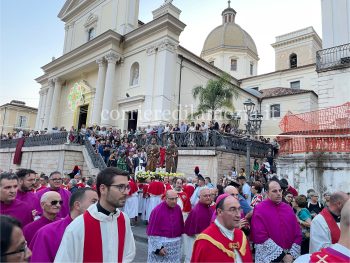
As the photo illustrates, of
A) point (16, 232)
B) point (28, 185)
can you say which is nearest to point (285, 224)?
point (16, 232)

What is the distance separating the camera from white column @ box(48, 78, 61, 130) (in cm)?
3266

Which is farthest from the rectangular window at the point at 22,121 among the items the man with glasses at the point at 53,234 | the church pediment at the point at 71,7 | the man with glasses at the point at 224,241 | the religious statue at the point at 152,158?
the man with glasses at the point at 224,241

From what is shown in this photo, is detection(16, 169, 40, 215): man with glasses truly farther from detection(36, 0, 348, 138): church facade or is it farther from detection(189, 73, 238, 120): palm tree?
detection(36, 0, 348, 138): church facade

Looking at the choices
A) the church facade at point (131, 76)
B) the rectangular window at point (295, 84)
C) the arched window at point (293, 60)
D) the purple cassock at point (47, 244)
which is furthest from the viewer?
the arched window at point (293, 60)

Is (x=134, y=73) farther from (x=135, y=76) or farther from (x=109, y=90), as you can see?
(x=109, y=90)

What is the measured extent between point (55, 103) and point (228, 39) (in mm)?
27286

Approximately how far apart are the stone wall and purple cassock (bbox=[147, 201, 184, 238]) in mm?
7575

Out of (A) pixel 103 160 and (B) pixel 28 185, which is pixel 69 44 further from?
(B) pixel 28 185

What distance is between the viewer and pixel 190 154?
53.1 ft

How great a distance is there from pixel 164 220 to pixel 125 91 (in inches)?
856

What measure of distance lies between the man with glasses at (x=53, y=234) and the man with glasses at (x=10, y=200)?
3.53 ft

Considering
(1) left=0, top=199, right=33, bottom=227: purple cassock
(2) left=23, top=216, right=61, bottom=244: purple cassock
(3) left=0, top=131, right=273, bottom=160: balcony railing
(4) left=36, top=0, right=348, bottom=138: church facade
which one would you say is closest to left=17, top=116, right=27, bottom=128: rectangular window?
(4) left=36, top=0, right=348, bottom=138: church facade

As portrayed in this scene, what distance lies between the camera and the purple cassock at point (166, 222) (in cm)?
555

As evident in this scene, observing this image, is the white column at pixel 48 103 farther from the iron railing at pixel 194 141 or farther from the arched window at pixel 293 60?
the arched window at pixel 293 60
